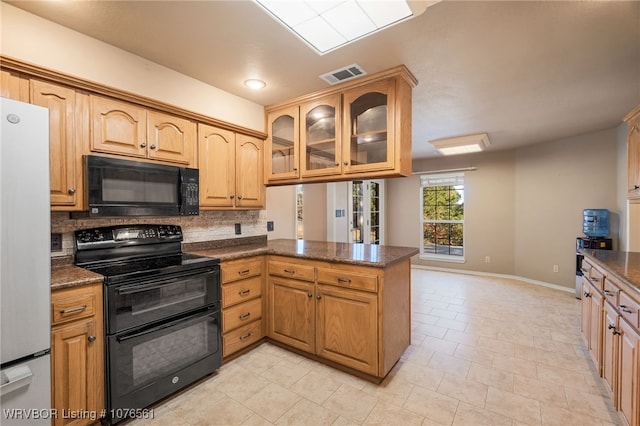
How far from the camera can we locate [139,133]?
2.12 metres

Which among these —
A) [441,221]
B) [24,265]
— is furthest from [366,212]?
[24,265]

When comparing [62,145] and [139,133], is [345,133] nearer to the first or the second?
[139,133]

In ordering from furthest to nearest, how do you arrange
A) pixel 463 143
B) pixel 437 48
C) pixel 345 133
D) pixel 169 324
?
pixel 463 143
pixel 345 133
pixel 437 48
pixel 169 324

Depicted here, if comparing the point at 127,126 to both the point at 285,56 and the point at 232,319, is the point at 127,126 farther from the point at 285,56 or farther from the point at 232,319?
the point at 232,319

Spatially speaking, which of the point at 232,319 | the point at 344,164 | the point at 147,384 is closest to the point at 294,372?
the point at 232,319

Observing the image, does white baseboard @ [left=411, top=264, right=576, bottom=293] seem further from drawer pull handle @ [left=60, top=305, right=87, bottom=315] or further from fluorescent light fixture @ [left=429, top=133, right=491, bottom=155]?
drawer pull handle @ [left=60, top=305, right=87, bottom=315]

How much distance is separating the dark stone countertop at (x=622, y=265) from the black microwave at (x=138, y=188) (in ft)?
9.50

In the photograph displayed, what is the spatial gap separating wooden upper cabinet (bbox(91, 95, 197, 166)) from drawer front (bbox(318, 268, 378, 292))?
147cm

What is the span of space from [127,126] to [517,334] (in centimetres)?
407

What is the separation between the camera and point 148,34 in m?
1.93

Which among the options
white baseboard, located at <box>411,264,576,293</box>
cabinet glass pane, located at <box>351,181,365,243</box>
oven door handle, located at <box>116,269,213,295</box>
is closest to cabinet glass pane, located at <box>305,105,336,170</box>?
oven door handle, located at <box>116,269,213,295</box>

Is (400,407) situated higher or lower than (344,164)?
lower

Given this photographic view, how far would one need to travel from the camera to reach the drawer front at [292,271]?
2406 mm

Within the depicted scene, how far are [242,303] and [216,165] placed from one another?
128 centimetres
